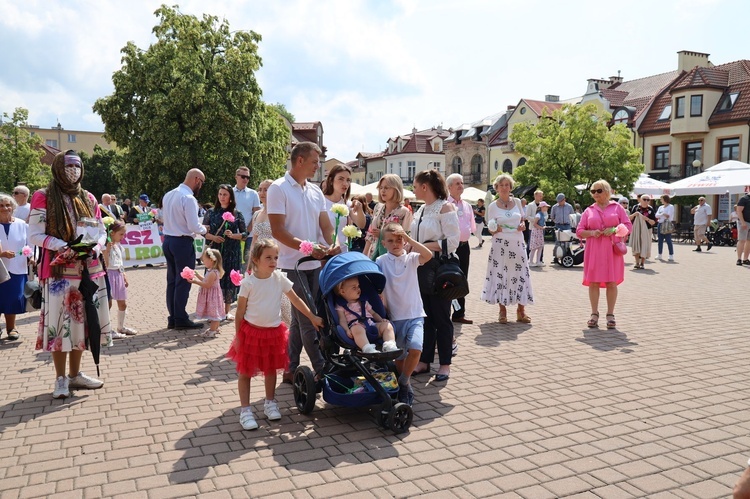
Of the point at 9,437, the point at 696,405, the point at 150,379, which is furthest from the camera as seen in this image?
the point at 150,379

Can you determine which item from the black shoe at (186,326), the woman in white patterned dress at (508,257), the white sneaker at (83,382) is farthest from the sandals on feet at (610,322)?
the white sneaker at (83,382)

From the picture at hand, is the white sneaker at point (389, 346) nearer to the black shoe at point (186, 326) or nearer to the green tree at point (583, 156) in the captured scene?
the black shoe at point (186, 326)

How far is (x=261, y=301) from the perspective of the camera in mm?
4664

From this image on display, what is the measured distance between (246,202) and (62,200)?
4.61 metres

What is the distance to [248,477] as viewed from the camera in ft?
12.1

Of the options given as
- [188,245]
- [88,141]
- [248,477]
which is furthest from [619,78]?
[88,141]

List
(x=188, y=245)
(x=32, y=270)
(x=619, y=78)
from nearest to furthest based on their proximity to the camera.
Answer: (x=188, y=245) < (x=32, y=270) < (x=619, y=78)

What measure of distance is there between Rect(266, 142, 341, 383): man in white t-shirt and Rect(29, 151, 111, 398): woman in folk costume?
1.71 metres

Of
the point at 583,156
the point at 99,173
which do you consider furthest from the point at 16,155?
the point at 583,156

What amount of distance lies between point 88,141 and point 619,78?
82702 mm

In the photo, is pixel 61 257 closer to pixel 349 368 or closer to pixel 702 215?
pixel 349 368

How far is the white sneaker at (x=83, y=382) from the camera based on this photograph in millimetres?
5484

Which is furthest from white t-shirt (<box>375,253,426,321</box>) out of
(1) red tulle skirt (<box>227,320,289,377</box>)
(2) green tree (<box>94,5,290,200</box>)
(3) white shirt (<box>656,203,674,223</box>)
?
(2) green tree (<box>94,5,290,200</box>)

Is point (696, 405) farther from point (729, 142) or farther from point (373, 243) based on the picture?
point (729, 142)
